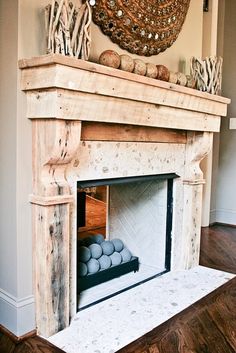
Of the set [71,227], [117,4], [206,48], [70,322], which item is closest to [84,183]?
[71,227]

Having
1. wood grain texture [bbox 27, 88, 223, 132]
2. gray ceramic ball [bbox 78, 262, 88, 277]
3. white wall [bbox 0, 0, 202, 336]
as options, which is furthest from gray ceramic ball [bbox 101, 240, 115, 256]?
wood grain texture [bbox 27, 88, 223, 132]

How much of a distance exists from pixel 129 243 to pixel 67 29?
1.85 m

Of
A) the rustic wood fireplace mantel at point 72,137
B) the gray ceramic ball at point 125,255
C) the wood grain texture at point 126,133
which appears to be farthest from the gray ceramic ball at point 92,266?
the wood grain texture at point 126,133

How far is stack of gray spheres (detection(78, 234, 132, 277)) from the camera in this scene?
8.03 feet

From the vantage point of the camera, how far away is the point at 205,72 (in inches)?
102

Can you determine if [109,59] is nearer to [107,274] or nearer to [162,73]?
[162,73]

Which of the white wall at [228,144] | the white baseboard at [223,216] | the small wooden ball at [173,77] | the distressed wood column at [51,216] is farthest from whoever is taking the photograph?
the white baseboard at [223,216]

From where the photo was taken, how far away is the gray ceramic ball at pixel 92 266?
2.45m

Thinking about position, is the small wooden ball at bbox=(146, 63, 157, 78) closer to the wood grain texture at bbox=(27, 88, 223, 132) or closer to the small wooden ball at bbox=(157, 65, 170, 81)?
the small wooden ball at bbox=(157, 65, 170, 81)

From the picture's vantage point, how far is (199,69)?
2617mm

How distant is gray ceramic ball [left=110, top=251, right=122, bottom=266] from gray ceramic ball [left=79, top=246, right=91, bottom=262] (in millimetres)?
221

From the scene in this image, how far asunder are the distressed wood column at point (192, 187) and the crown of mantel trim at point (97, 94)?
39 centimetres

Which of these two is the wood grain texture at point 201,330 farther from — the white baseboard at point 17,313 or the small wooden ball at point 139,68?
the small wooden ball at point 139,68

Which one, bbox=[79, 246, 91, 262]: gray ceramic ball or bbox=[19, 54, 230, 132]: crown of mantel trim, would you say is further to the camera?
bbox=[79, 246, 91, 262]: gray ceramic ball
